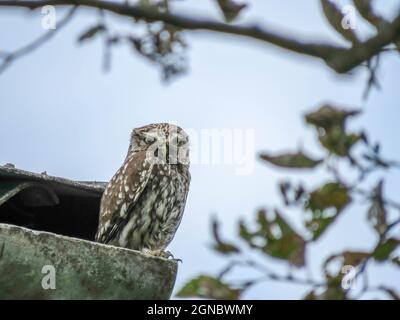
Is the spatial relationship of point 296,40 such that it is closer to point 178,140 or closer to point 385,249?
point 385,249

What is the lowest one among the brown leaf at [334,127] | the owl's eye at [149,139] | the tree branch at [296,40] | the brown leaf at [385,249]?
the brown leaf at [385,249]

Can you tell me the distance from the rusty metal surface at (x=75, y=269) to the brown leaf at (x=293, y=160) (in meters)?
2.21

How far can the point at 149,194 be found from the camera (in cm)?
679

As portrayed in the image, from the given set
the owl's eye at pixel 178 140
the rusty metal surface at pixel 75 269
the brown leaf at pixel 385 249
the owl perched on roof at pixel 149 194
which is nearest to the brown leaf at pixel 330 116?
the brown leaf at pixel 385 249

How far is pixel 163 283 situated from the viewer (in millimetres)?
4629

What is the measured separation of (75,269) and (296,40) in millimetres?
2632

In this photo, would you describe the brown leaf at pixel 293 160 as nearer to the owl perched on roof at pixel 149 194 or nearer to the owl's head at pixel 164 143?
the owl perched on roof at pixel 149 194

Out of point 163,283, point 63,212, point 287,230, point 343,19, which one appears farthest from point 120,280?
point 343,19

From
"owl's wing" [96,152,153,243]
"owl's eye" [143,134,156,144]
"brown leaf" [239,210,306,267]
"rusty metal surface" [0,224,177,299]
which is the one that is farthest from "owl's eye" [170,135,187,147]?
"brown leaf" [239,210,306,267]

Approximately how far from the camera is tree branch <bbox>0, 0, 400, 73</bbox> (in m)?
1.91

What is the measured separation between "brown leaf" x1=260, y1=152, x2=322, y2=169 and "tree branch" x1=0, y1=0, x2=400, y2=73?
0.34 metres

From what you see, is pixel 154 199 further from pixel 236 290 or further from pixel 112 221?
pixel 236 290

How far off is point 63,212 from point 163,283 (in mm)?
1703

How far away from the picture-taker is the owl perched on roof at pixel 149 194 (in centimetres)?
646
